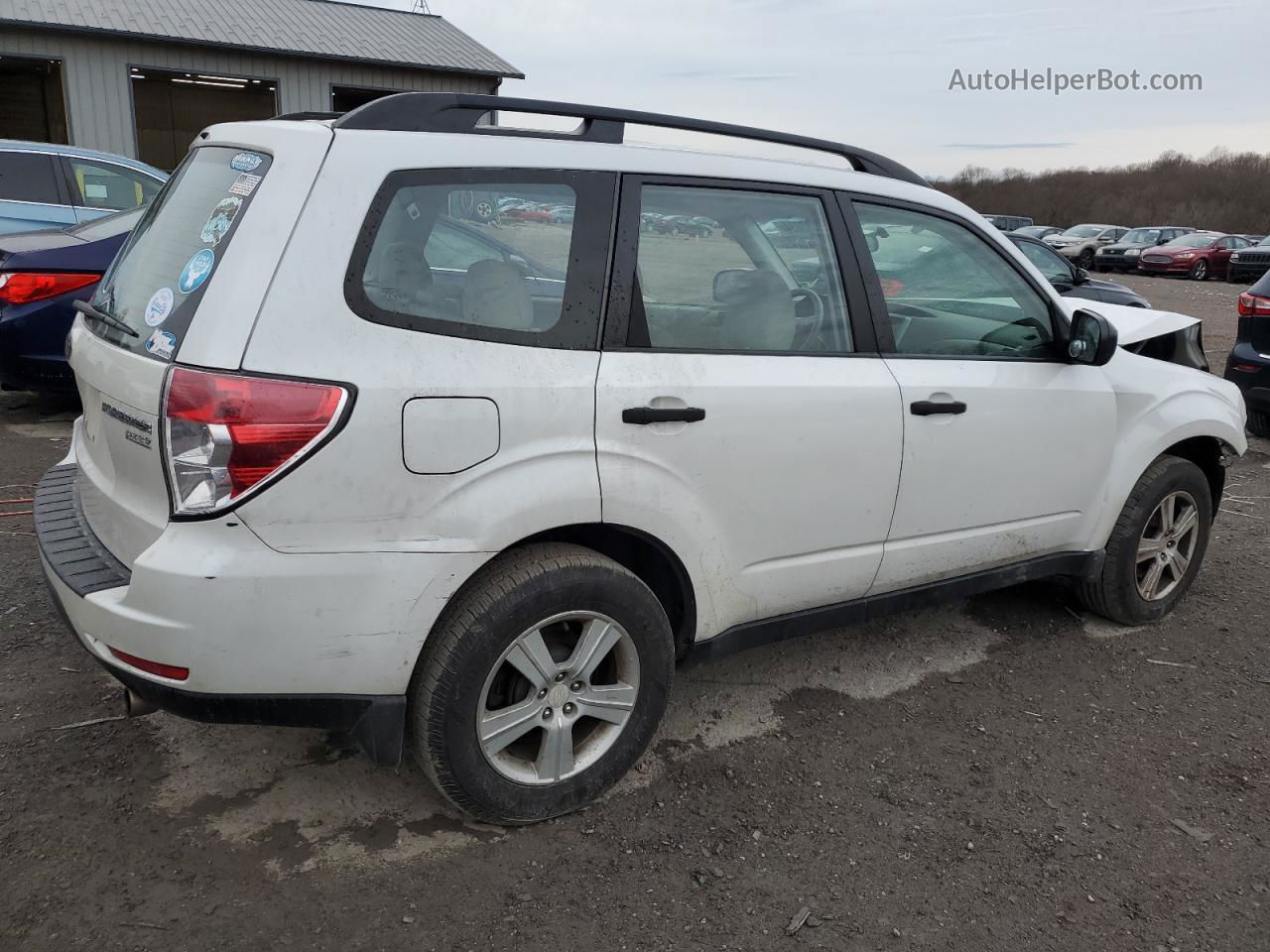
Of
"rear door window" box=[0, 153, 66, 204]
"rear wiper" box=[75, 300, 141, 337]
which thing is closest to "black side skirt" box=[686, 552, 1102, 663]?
"rear wiper" box=[75, 300, 141, 337]

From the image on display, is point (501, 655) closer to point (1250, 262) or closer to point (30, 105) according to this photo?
point (30, 105)

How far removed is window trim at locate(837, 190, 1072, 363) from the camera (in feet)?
11.0

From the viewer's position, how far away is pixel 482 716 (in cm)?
267

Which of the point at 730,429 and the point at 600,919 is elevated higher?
the point at 730,429

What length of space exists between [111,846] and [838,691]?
2.37m

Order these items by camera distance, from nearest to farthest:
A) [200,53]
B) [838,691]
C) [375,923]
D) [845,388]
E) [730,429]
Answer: [375,923]
[730,429]
[845,388]
[838,691]
[200,53]

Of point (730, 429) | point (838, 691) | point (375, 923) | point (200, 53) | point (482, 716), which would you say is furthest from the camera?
point (200, 53)

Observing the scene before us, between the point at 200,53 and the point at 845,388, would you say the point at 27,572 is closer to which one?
the point at 845,388

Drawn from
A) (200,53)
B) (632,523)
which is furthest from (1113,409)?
(200,53)

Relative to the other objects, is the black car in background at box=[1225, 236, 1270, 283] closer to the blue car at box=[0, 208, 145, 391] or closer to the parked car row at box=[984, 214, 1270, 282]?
A: the parked car row at box=[984, 214, 1270, 282]

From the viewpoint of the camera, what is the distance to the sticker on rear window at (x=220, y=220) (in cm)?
249

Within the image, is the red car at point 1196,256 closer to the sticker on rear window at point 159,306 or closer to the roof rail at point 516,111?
the roof rail at point 516,111

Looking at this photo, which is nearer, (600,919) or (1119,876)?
(600,919)

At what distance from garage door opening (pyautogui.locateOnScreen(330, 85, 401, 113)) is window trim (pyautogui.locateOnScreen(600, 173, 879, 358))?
15807 mm
